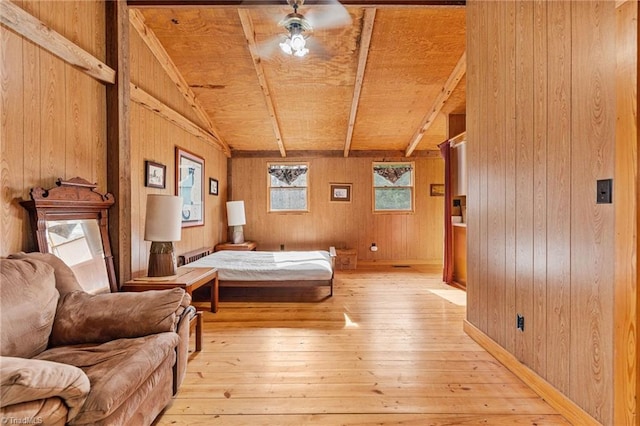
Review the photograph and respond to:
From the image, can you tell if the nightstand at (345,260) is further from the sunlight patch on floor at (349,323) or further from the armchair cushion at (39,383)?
the armchair cushion at (39,383)

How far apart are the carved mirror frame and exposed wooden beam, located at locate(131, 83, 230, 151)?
137 centimetres

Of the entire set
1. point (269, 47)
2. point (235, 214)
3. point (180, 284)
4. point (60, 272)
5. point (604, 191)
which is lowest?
point (180, 284)

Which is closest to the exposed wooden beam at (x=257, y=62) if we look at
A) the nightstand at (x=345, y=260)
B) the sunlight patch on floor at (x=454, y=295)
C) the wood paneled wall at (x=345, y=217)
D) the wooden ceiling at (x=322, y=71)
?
the wooden ceiling at (x=322, y=71)

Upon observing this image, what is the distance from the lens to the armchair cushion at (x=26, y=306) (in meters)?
1.46

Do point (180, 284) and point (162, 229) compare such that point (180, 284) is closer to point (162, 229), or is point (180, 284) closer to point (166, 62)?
point (162, 229)

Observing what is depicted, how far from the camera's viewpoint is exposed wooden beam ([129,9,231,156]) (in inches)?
133

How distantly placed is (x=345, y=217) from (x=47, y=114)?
17.2ft

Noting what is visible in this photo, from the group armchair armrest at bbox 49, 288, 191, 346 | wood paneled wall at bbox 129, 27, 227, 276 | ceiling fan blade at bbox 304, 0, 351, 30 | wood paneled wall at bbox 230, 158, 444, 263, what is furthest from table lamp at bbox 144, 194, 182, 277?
wood paneled wall at bbox 230, 158, 444, 263

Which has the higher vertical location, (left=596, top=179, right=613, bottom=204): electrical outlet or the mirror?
(left=596, top=179, right=613, bottom=204): electrical outlet

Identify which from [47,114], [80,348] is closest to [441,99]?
[47,114]

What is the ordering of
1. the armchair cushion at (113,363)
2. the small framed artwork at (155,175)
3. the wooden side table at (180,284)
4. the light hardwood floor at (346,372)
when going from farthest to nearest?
Answer: the small framed artwork at (155,175)
the wooden side table at (180,284)
the light hardwood floor at (346,372)
the armchair cushion at (113,363)

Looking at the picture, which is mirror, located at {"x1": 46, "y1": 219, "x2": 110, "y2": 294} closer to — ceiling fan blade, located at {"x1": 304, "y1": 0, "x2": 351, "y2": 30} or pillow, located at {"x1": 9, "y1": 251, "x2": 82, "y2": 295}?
pillow, located at {"x1": 9, "y1": 251, "x2": 82, "y2": 295}

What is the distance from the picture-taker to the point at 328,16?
337cm

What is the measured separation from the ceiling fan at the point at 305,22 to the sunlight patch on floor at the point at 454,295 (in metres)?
3.43
